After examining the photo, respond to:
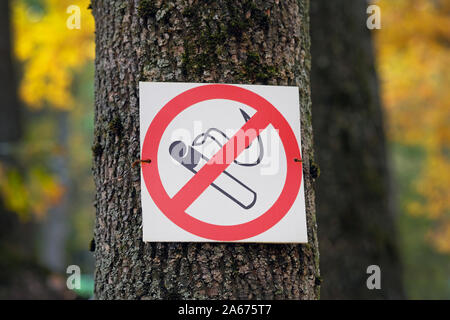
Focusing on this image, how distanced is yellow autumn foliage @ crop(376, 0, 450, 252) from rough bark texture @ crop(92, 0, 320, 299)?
834 centimetres

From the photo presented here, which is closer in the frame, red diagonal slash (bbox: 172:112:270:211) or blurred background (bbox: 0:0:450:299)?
red diagonal slash (bbox: 172:112:270:211)

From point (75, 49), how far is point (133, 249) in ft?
26.4

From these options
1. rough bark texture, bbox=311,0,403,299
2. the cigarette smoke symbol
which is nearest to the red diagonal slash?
the cigarette smoke symbol

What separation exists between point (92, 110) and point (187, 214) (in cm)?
1073

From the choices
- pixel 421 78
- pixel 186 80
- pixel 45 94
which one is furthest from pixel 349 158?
pixel 421 78

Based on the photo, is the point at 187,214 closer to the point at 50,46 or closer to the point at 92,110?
the point at 50,46

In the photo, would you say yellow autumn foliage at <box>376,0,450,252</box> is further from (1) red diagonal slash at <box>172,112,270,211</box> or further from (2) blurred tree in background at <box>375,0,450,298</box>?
(1) red diagonal slash at <box>172,112,270,211</box>

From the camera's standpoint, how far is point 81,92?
26.5 meters

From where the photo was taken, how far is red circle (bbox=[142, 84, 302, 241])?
6.48ft

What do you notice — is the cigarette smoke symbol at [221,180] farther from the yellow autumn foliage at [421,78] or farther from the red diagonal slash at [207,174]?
the yellow autumn foliage at [421,78]

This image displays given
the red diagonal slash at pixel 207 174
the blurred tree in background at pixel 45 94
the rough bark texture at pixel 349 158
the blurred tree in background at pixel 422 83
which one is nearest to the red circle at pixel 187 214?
the red diagonal slash at pixel 207 174

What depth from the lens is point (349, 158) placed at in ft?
17.1
